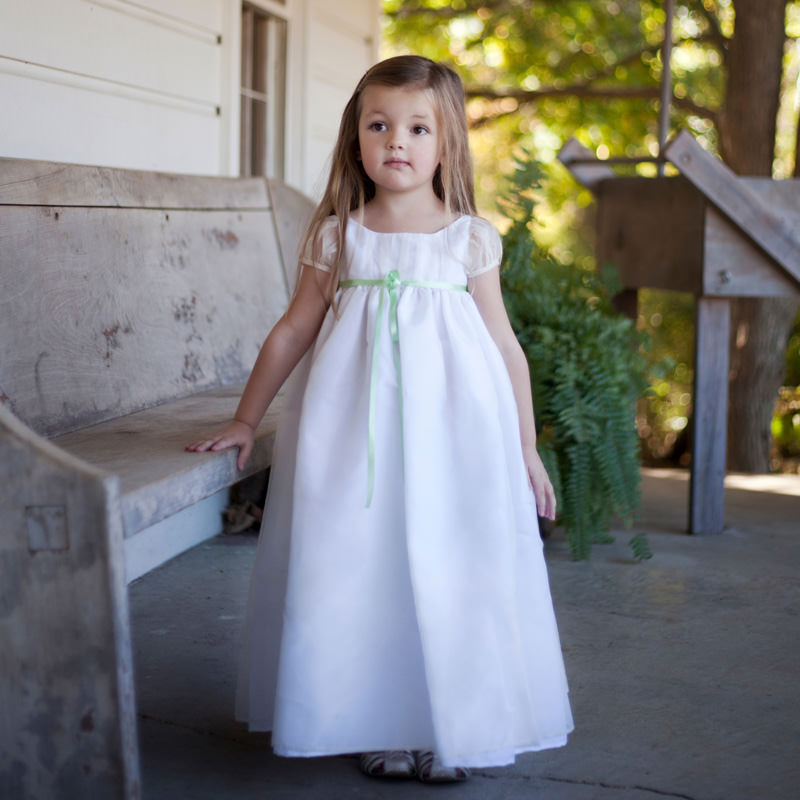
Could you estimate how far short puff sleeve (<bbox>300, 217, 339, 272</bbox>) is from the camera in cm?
230

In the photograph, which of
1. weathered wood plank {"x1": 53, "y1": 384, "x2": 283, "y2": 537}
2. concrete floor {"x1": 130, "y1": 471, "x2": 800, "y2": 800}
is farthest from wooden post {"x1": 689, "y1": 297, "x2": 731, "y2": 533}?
weathered wood plank {"x1": 53, "y1": 384, "x2": 283, "y2": 537}

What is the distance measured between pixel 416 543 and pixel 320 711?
1.25 ft

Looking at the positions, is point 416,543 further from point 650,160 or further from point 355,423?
point 650,160

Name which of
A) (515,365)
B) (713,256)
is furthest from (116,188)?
(713,256)

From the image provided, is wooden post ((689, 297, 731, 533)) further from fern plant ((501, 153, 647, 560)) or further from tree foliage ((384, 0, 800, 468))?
tree foliage ((384, 0, 800, 468))

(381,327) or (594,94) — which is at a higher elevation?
(594,94)

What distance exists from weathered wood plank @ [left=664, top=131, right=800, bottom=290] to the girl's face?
211 cm

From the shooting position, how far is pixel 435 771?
2242 millimetres

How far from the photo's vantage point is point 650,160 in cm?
502

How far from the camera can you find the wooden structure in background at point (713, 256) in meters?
4.11

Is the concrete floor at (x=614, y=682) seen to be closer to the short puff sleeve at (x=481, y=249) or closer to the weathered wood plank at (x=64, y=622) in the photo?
the weathered wood plank at (x=64, y=622)

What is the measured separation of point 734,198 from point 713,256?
0.23m

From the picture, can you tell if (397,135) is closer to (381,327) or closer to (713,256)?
(381,327)

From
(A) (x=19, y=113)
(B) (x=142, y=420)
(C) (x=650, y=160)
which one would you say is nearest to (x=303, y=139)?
(C) (x=650, y=160)
